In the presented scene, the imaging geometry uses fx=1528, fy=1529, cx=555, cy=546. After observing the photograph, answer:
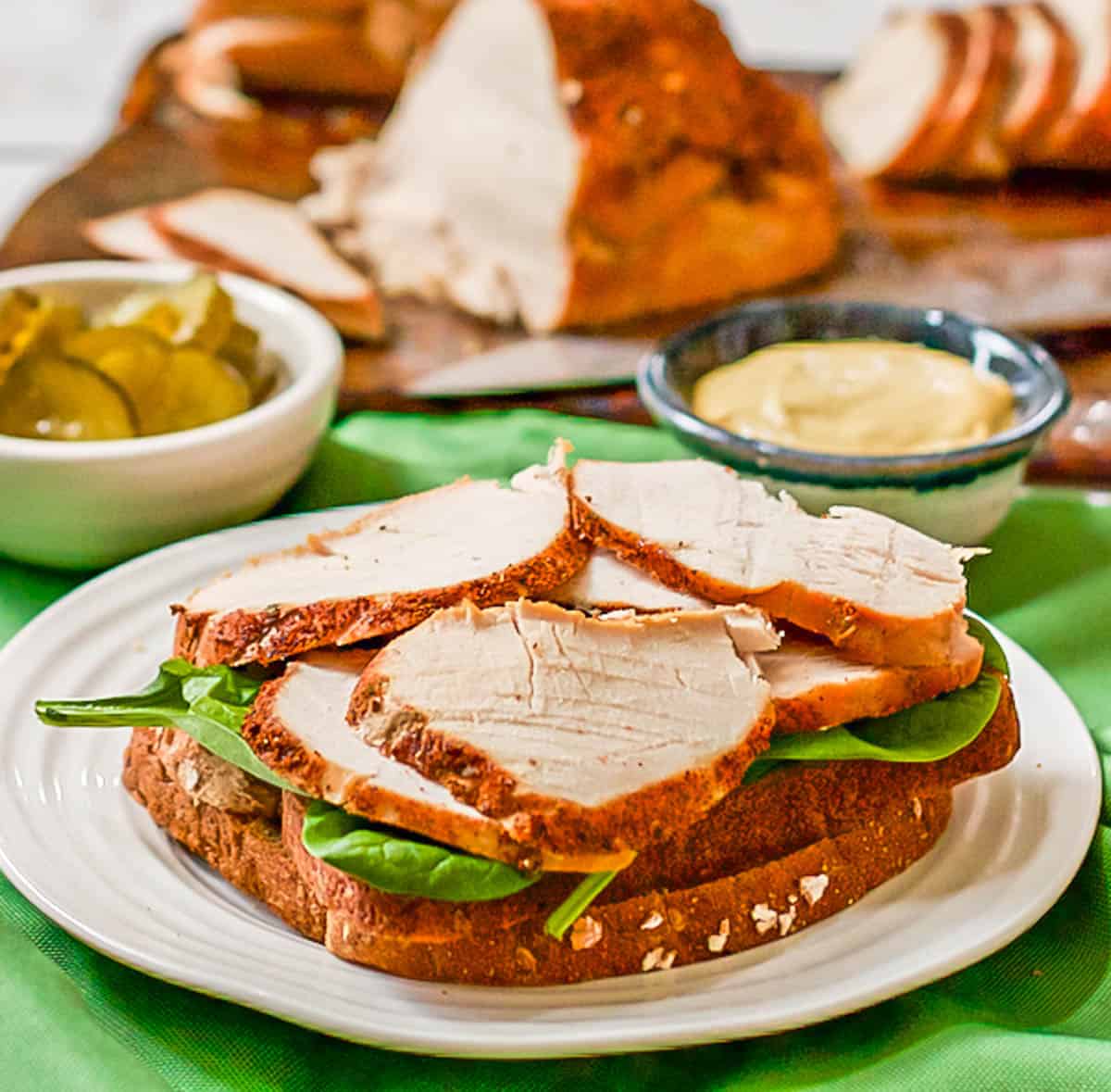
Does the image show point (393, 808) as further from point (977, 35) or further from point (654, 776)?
point (977, 35)

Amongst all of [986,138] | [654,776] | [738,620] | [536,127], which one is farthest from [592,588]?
[986,138]

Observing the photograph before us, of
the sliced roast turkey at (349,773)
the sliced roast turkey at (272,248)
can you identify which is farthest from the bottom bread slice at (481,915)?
the sliced roast turkey at (272,248)

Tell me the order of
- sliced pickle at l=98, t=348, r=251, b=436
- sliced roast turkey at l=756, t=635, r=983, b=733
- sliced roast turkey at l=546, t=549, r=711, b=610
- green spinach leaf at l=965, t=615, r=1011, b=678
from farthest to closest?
sliced pickle at l=98, t=348, r=251, b=436 < green spinach leaf at l=965, t=615, r=1011, b=678 < sliced roast turkey at l=546, t=549, r=711, b=610 < sliced roast turkey at l=756, t=635, r=983, b=733

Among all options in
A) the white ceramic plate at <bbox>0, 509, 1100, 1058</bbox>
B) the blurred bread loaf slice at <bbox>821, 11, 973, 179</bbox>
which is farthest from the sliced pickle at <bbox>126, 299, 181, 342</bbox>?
the blurred bread loaf slice at <bbox>821, 11, 973, 179</bbox>

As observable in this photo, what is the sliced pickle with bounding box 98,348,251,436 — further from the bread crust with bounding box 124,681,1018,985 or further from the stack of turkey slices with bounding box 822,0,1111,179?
the stack of turkey slices with bounding box 822,0,1111,179

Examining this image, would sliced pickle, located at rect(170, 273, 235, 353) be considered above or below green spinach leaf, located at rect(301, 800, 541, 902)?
below

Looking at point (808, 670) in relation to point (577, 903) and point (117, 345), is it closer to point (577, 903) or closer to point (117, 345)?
point (577, 903)

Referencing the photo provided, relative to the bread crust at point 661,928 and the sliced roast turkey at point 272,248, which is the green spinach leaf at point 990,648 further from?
the sliced roast turkey at point 272,248
